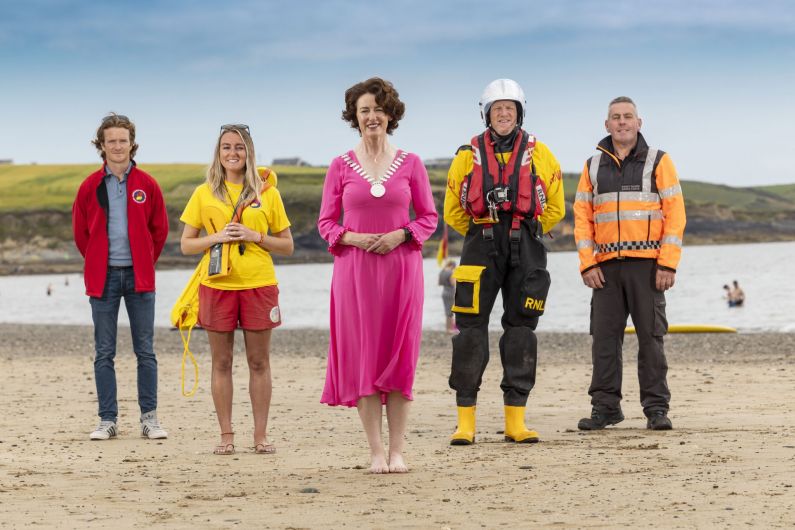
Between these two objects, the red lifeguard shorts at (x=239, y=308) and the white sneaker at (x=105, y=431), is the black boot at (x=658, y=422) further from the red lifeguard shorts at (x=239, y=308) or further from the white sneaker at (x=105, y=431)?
the white sneaker at (x=105, y=431)

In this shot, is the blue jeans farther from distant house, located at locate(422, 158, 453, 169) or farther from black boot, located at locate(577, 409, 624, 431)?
distant house, located at locate(422, 158, 453, 169)

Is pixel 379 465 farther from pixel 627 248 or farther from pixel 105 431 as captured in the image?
pixel 105 431

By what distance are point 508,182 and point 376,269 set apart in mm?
1354

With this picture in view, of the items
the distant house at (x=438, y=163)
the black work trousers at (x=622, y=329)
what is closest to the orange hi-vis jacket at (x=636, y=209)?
the black work trousers at (x=622, y=329)

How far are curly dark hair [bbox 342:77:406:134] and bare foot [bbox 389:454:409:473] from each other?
1.88m

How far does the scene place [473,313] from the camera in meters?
7.94

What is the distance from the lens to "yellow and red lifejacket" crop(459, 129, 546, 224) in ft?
25.3

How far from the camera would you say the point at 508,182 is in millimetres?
7742

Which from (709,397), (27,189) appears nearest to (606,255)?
(709,397)

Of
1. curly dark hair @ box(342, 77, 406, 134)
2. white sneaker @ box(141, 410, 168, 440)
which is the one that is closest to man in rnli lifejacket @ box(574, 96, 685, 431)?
curly dark hair @ box(342, 77, 406, 134)

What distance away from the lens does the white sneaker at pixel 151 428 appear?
350 inches

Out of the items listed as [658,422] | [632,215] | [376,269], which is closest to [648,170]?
[632,215]

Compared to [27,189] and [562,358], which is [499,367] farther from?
[27,189]

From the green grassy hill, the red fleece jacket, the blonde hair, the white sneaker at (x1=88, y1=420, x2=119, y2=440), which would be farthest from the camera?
the green grassy hill
